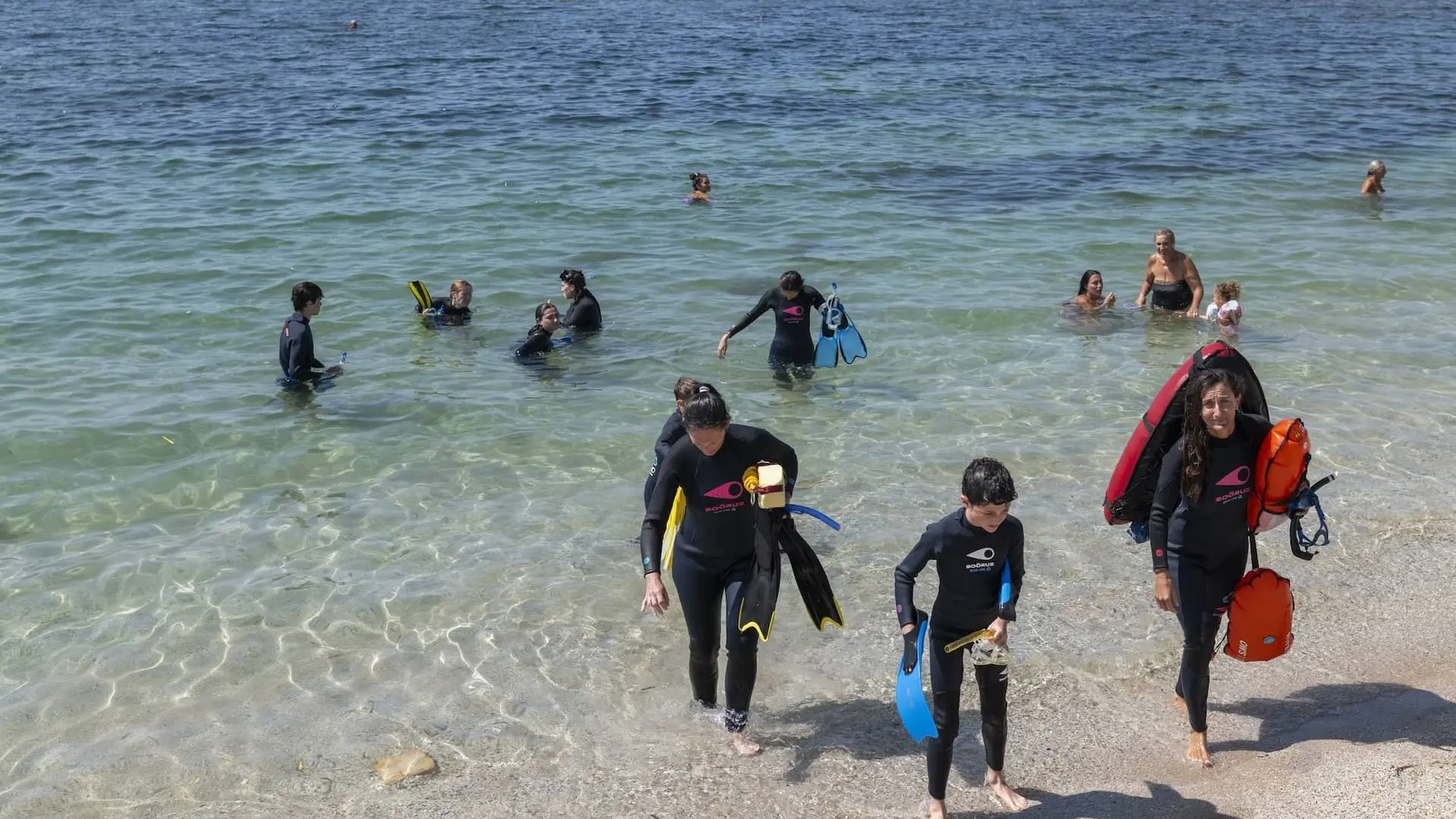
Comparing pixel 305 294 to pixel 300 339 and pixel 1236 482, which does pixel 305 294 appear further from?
pixel 1236 482

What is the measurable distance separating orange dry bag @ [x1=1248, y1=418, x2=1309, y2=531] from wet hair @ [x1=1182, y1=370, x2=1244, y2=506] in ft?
0.80

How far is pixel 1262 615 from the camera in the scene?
18.5 feet

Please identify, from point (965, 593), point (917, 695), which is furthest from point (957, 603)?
point (917, 695)

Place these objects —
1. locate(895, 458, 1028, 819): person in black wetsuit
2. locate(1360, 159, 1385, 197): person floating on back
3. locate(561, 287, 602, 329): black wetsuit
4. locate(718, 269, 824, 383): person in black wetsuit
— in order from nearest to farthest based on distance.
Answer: locate(895, 458, 1028, 819): person in black wetsuit, locate(718, 269, 824, 383): person in black wetsuit, locate(561, 287, 602, 329): black wetsuit, locate(1360, 159, 1385, 197): person floating on back

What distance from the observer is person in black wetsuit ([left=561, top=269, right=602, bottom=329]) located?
12.9 metres

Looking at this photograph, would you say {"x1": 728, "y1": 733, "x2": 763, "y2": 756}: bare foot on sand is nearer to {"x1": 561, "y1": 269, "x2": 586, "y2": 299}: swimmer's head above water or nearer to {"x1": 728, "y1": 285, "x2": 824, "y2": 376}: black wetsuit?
{"x1": 728, "y1": 285, "x2": 824, "y2": 376}: black wetsuit

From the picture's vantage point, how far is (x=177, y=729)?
22.3 feet

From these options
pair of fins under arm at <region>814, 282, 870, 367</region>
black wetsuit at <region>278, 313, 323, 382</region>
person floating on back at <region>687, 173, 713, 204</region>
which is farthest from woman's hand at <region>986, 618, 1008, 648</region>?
person floating on back at <region>687, 173, 713, 204</region>

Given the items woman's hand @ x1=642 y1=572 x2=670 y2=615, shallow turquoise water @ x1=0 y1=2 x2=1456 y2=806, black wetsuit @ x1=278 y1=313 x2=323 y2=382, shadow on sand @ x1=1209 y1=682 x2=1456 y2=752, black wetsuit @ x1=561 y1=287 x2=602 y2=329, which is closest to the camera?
woman's hand @ x1=642 y1=572 x2=670 y2=615

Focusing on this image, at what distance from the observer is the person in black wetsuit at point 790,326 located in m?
11.5

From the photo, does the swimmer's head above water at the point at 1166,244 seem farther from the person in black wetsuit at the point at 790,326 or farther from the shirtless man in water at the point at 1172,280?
the person in black wetsuit at the point at 790,326

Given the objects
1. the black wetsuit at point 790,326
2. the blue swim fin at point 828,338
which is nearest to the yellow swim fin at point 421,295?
the black wetsuit at point 790,326

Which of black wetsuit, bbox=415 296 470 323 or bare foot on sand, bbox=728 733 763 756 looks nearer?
bare foot on sand, bbox=728 733 763 756

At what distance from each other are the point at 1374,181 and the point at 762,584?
16856 millimetres
